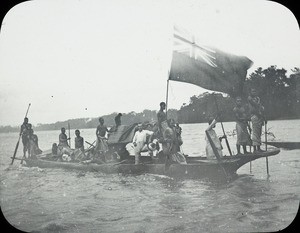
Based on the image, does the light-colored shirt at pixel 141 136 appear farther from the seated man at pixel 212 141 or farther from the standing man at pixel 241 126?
the standing man at pixel 241 126

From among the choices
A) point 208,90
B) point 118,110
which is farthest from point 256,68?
point 118,110

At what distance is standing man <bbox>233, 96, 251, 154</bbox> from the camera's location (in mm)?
5301

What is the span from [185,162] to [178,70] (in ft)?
4.28

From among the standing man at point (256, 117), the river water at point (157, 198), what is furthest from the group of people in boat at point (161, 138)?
the river water at point (157, 198)

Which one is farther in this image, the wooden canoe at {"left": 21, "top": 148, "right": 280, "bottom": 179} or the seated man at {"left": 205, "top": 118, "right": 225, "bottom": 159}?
the wooden canoe at {"left": 21, "top": 148, "right": 280, "bottom": 179}

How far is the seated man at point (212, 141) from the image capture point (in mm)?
5270

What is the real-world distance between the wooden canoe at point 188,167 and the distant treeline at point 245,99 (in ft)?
1.94

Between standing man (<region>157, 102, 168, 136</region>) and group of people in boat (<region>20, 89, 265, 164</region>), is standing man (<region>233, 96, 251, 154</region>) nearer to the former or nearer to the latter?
group of people in boat (<region>20, 89, 265, 164</region>)

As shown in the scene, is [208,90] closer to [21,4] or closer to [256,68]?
[256,68]

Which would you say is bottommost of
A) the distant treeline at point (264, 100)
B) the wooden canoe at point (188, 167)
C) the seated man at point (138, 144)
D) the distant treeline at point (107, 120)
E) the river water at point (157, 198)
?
the river water at point (157, 198)

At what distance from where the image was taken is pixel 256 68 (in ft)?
17.0

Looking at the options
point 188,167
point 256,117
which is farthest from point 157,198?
point 256,117

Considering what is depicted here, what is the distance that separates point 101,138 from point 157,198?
1.12 m

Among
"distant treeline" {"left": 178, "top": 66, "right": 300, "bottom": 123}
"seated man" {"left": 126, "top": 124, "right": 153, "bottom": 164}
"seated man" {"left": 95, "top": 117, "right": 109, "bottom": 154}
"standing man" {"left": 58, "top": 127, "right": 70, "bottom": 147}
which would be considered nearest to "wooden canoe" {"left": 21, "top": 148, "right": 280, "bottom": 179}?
"seated man" {"left": 126, "top": 124, "right": 153, "bottom": 164}
